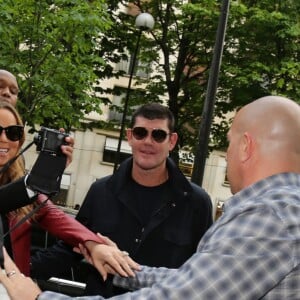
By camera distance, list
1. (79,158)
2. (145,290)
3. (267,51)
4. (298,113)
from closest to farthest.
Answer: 1. (145,290)
2. (298,113)
3. (267,51)
4. (79,158)

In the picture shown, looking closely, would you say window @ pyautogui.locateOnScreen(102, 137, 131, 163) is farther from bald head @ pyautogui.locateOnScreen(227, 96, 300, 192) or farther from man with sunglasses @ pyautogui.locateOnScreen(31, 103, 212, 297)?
bald head @ pyautogui.locateOnScreen(227, 96, 300, 192)

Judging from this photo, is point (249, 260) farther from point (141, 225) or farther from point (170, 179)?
point (170, 179)

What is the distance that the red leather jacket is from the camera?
2.37 m

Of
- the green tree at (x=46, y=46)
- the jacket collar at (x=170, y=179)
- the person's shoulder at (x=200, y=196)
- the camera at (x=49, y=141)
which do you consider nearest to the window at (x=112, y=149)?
the green tree at (x=46, y=46)

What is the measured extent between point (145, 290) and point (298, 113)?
72cm

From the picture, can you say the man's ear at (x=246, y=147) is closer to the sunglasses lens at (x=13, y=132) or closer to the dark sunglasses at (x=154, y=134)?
the sunglasses lens at (x=13, y=132)

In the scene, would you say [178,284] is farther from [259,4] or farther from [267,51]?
[259,4]

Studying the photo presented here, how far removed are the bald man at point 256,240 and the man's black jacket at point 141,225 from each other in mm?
1313

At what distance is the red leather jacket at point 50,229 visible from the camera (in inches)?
93.2

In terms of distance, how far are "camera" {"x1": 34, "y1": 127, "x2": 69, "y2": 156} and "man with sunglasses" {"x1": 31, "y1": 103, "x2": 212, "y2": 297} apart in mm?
956

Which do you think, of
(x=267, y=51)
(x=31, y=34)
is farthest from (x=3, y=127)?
(x=267, y=51)

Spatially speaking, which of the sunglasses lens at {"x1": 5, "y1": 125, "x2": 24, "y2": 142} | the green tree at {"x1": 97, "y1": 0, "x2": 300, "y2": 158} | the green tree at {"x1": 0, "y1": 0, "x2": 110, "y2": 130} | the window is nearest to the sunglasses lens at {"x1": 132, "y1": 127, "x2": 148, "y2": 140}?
the sunglasses lens at {"x1": 5, "y1": 125, "x2": 24, "y2": 142}

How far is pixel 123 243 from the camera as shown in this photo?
10.0ft

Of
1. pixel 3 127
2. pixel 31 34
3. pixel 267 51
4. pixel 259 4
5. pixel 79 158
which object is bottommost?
pixel 79 158
